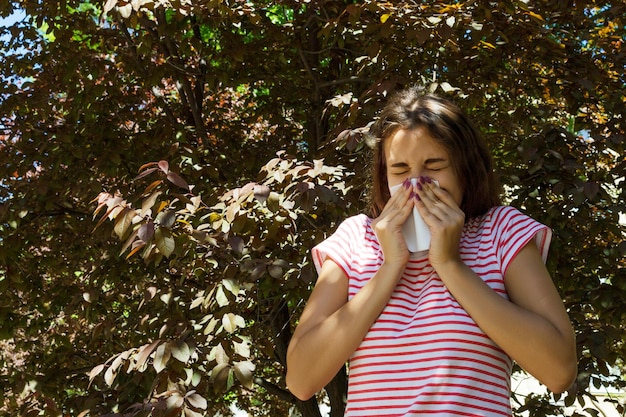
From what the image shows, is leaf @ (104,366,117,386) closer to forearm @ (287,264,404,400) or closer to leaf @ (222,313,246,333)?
leaf @ (222,313,246,333)

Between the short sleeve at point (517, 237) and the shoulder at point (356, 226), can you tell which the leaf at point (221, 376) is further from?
the short sleeve at point (517, 237)

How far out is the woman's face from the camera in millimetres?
1645

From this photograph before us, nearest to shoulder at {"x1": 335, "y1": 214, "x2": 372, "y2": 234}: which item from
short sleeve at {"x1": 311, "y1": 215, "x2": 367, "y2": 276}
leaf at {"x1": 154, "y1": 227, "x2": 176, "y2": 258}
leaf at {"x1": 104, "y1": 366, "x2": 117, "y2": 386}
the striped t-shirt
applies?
short sleeve at {"x1": 311, "y1": 215, "x2": 367, "y2": 276}

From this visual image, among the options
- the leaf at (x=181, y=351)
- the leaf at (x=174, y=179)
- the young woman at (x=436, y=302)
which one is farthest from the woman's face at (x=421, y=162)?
the leaf at (x=181, y=351)

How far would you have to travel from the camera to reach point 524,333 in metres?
1.42

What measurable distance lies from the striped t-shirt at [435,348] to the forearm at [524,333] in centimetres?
4

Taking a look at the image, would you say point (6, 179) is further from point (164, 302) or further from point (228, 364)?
point (228, 364)

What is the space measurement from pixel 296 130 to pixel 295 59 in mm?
492

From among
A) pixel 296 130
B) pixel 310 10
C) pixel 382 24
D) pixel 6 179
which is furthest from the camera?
pixel 296 130

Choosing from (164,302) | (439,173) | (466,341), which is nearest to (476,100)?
(164,302)

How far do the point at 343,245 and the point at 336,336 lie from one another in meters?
0.24

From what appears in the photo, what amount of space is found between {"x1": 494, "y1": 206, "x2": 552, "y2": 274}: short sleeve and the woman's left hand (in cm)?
9

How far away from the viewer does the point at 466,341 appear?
1454 mm

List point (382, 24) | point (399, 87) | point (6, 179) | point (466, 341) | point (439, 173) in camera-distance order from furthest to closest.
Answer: point (6, 179)
point (399, 87)
point (382, 24)
point (439, 173)
point (466, 341)
